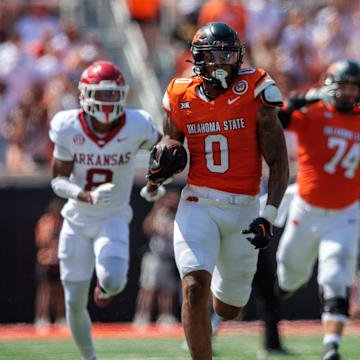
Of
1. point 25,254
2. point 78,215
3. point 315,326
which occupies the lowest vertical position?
point 315,326

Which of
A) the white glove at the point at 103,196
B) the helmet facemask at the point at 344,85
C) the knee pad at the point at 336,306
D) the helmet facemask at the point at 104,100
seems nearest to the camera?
the white glove at the point at 103,196

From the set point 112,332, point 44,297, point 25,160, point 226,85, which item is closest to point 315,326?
point 112,332

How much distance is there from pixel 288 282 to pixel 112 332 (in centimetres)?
305

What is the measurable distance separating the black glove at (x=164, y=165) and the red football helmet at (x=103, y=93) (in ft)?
3.05

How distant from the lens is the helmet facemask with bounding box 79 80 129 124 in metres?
5.56

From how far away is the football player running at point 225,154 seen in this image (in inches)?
182

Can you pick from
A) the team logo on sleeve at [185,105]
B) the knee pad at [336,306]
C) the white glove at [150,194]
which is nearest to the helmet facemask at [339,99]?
the knee pad at [336,306]

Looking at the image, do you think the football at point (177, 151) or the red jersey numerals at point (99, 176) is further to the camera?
the red jersey numerals at point (99, 176)

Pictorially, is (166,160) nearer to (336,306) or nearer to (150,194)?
(150,194)

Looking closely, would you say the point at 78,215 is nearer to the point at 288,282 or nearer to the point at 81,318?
the point at 81,318

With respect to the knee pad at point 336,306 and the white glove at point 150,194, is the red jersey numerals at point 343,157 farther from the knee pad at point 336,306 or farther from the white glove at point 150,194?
the white glove at point 150,194

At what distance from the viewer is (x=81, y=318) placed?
5426 millimetres

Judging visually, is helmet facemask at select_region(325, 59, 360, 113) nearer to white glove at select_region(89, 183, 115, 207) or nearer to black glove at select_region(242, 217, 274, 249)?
white glove at select_region(89, 183, 115, 207)

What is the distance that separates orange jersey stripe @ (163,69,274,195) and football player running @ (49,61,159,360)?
84 cm
